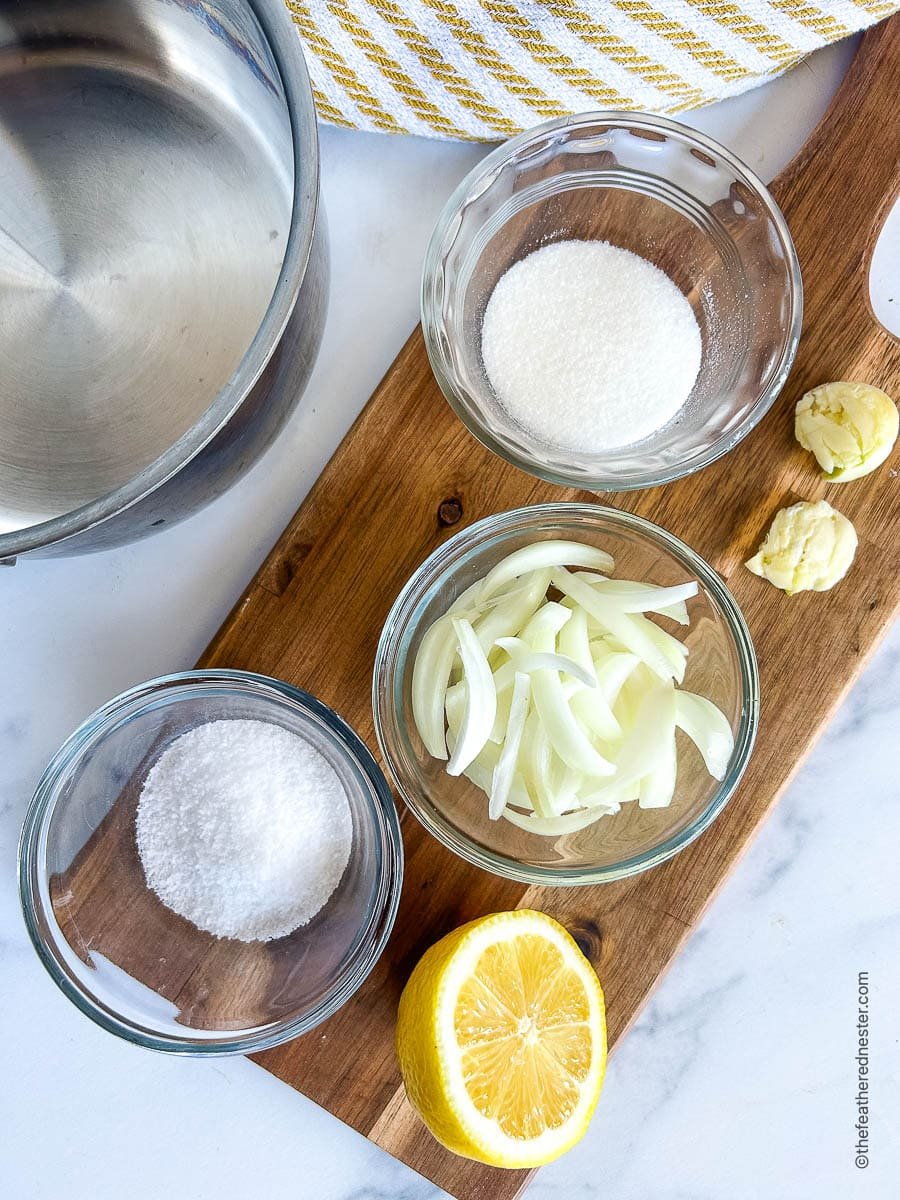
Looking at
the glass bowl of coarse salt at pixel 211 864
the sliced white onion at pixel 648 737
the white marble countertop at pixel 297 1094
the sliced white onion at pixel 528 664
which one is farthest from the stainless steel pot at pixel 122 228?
the sliced white onion at pixel 648 737

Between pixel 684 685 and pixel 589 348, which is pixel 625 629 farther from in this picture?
pixel 589 348

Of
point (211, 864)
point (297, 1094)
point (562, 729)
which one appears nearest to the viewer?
point (562, 729)

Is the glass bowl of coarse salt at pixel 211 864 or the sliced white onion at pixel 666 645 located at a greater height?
the sliced white onion at pixel 666 645

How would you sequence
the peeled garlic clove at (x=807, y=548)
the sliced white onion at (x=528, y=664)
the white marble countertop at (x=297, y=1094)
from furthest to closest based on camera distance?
the white marble countertop at (x=297, y=1094) < the peeled garlic clove at (x=807, y=548) < the sliced white onion at (x=528, y=664)

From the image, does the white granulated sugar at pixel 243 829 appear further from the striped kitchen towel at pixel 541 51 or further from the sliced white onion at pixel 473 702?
the striped kitchen towel at pixel 541 51

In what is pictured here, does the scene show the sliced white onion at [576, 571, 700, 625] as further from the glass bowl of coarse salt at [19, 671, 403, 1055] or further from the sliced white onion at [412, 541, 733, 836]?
the glass bowl of coarse salt at [19, 671, 403, 1055]

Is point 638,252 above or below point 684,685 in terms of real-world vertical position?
above

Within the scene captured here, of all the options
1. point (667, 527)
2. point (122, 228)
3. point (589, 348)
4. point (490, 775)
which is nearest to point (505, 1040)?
point (490, 775)

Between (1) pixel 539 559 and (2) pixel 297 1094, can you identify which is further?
(2) pixel 297 1094
